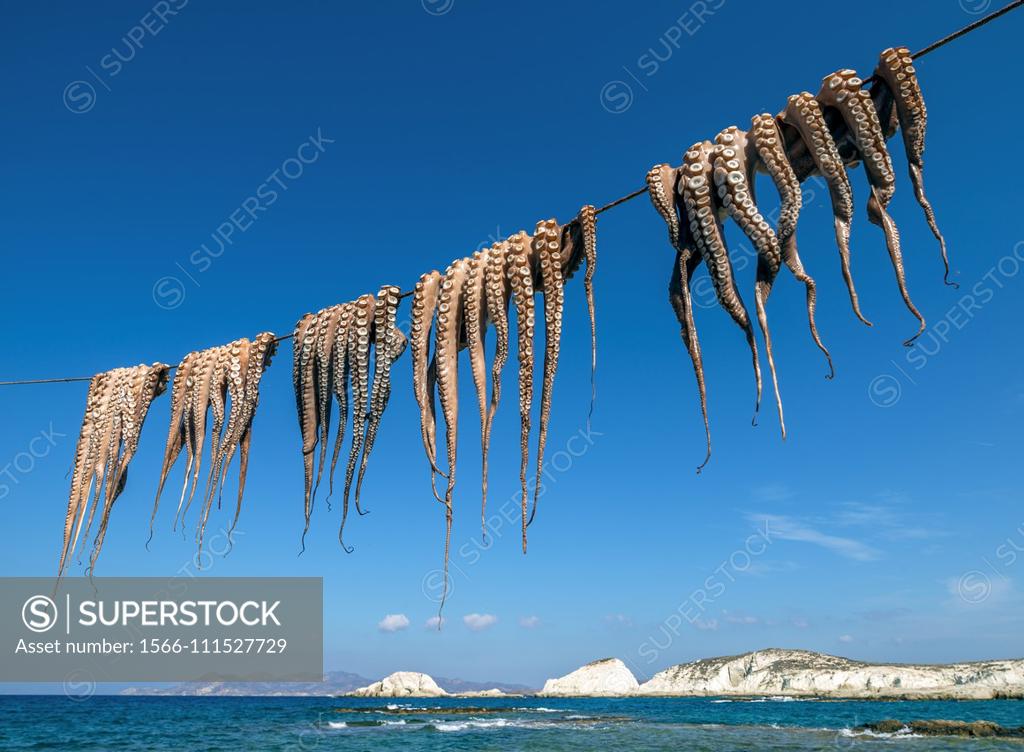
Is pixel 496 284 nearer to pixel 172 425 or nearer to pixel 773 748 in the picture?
pixel 172 425

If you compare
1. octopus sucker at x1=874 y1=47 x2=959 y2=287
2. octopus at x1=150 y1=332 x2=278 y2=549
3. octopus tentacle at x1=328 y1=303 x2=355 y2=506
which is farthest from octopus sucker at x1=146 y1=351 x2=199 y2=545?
octopus sucker at x1=874 y1=47 x2=959 y2=287

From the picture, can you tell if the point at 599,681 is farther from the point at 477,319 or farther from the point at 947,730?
the point at 477,319

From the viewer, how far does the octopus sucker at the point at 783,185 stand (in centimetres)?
313

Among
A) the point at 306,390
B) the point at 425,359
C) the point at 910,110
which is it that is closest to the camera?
the point at 910,110

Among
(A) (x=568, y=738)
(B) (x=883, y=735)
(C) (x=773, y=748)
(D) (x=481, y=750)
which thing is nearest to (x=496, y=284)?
(D) (x=481, y=750)

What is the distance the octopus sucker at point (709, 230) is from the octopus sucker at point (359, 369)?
2094mm

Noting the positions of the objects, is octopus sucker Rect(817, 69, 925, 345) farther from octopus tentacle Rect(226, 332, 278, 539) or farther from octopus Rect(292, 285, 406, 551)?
octopus tentacle Rect(226, 332, 278, 539)

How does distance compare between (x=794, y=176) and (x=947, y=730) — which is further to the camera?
(x=947, y=730)

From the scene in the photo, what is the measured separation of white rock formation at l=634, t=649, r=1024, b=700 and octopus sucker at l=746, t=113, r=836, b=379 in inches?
4948

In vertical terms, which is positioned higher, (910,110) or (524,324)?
(910,110)

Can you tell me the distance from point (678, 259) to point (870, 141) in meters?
0.93

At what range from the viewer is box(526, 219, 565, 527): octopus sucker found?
3527mm

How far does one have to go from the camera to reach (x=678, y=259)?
3.36 metres

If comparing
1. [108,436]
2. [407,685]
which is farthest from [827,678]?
[108,436]
